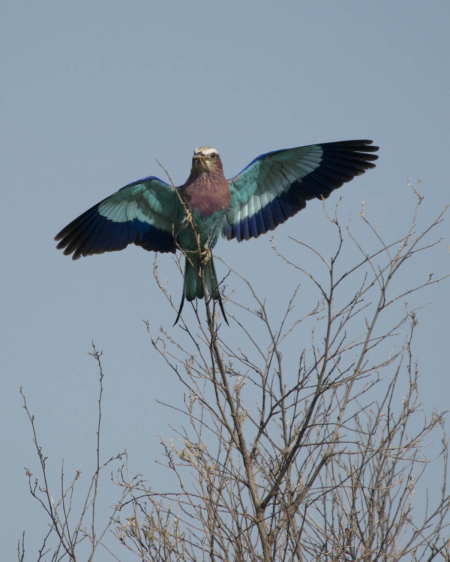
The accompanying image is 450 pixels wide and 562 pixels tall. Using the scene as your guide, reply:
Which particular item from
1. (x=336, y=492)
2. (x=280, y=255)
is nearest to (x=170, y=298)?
(x=280, y=255)

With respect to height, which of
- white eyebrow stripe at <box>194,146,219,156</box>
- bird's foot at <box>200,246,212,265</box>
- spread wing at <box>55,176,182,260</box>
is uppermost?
white eyebrow stripe at <box>194,146,219,156</box>

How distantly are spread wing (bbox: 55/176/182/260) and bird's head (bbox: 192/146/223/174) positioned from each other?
13.9 inches

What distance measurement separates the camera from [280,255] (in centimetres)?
366

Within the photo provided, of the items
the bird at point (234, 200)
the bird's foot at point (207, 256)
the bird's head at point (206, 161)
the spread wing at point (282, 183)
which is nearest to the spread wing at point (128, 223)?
the bird at point (234, 200)

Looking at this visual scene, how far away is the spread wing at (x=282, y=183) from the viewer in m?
5.36

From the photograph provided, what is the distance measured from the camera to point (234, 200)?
223 inches

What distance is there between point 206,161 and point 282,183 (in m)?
0.79

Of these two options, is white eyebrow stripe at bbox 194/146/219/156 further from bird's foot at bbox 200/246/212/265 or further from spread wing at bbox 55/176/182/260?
bird's foot at bbox 200/246/212/265

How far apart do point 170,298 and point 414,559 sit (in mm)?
1863

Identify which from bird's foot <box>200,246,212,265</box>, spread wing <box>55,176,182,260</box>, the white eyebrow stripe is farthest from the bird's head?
bird's foot <box>200,246,212,265</box>

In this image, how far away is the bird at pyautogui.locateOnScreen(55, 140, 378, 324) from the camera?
5316 millimetres

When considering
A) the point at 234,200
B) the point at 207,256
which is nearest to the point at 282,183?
the point at 234,200

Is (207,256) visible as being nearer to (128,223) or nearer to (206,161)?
(206,161)

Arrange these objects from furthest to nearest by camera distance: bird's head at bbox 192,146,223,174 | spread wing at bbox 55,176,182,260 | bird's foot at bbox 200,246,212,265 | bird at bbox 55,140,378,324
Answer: spread wing at bbox 55,176,182,260, bird at bbox 55,140,378,324, bird's head at bbox 192,146,223,174, bird's foot at bbox 200,246,212,265
